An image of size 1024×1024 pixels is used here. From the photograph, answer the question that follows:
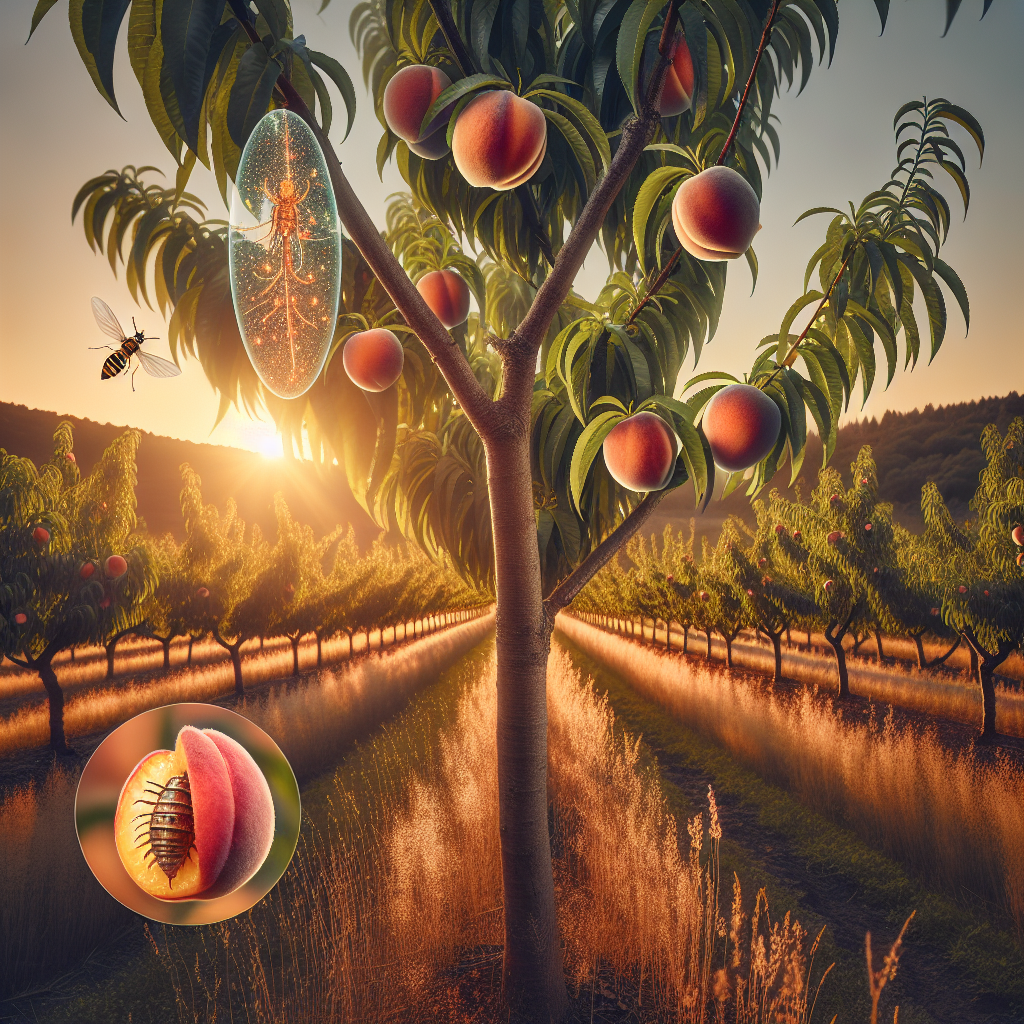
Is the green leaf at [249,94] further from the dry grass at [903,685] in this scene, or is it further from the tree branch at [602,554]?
the dry grass at [903,685]

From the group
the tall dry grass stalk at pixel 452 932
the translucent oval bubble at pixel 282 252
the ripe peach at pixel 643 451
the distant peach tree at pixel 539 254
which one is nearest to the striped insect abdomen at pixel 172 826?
the translucent oval bubble at pixel 282 252

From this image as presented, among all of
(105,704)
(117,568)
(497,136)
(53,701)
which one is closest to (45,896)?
(53,701)

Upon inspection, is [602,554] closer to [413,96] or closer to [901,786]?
[413,96]

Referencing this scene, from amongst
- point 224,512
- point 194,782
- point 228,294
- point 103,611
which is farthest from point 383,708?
point 194,782

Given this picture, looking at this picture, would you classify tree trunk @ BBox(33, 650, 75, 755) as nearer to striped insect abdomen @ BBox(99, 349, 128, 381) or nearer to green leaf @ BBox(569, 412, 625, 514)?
striped insect abdomen @ BBox(99, 349, 128, 381)

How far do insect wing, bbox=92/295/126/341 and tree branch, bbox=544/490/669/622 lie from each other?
40.5 inches

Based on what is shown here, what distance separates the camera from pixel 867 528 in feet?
19.3

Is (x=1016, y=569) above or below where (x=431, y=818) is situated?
above

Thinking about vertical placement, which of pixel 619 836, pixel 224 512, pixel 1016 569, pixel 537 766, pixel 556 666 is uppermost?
pixel 224 512

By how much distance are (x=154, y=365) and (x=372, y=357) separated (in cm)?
37

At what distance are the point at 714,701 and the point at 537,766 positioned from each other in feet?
18.1

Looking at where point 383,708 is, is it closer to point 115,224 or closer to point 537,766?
point 537,766

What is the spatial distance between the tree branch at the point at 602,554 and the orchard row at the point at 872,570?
10.4ft

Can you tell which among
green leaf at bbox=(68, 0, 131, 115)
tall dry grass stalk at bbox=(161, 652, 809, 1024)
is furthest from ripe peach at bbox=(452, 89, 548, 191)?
tall dry grass stalk at bbox=(161, 652, 809, 1024)
